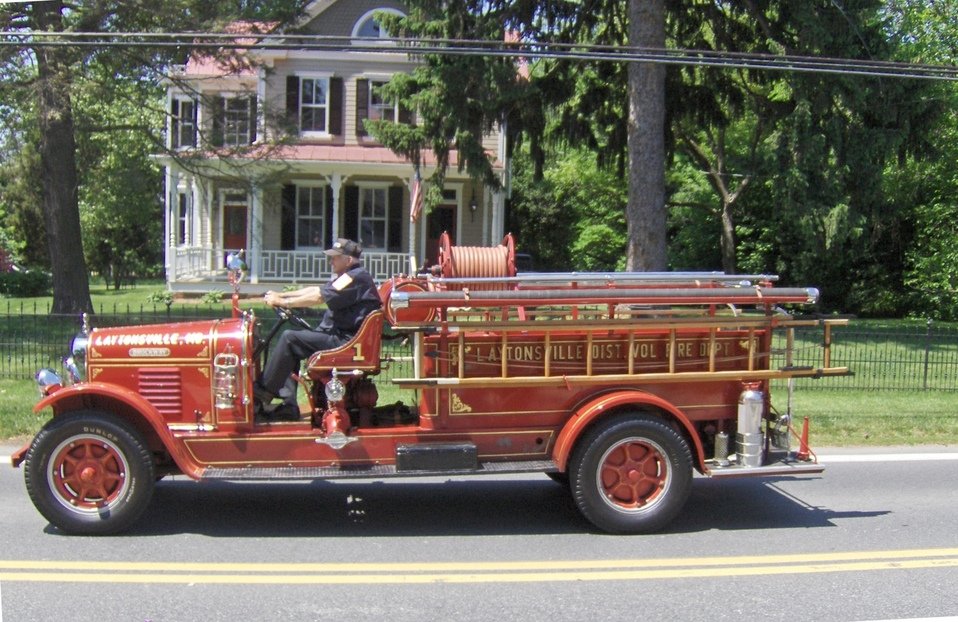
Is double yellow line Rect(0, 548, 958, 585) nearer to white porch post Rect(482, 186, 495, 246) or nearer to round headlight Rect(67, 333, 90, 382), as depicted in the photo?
round headlight Rect(67, 333, 90, 382)

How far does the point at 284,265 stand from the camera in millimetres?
26156

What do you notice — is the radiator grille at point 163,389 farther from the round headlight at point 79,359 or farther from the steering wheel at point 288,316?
the steering wheel at point 288,316

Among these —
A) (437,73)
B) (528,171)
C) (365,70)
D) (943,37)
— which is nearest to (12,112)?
(437,73)

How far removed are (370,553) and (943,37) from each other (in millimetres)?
23951

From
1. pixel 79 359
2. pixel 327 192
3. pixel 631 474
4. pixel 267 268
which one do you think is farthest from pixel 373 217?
pixel 631 474

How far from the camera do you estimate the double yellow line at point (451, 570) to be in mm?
5262

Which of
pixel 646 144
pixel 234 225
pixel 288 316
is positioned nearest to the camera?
pixel 288 316

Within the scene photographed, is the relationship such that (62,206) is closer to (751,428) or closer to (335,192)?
(335,192)

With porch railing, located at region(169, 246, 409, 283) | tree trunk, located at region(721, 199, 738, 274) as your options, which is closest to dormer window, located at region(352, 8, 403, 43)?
porch railing, located at region(169, 246, 409, 283)

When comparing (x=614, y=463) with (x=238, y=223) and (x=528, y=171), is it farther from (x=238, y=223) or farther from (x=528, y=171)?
(x=528, y=171)

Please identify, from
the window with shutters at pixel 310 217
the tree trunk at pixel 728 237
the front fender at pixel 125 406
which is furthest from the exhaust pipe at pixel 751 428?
the window with shutters at pixel 310 217

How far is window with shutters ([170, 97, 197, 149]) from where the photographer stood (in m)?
19.4

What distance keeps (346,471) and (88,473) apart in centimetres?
171

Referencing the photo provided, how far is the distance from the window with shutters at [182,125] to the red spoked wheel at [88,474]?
1312 centimetres
